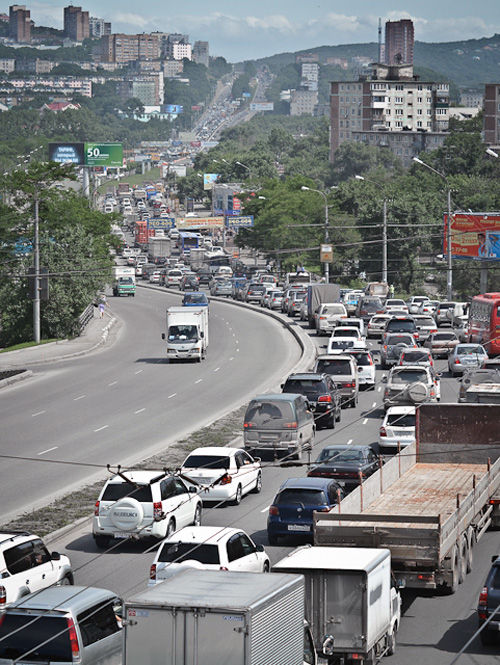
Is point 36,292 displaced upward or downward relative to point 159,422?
upward

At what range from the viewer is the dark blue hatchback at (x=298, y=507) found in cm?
2445

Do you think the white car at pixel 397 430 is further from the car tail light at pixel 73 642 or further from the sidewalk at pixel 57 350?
the sidewalk at pixel 57 350

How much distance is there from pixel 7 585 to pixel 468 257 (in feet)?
232

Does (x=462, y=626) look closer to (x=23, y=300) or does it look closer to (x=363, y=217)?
(x=23, y=300)

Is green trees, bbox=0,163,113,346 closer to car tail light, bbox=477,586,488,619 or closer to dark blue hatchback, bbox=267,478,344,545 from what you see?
dark blue hatchback, bbox=267,478,344,545

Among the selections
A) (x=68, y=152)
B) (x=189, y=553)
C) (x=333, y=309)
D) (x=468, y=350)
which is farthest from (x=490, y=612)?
(x=68, y=152)

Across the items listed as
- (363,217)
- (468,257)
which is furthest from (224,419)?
(363,217)

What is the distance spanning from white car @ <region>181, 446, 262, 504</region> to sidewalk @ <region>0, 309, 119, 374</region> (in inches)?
1281

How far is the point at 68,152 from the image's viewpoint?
599 ft

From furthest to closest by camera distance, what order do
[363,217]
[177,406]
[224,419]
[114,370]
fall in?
[363,217] < [114,370] < [177,406] < [224,419]

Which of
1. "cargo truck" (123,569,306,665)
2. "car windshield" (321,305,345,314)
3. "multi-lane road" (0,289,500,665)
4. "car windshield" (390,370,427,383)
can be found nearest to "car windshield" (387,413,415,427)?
"multi-lane road" (0,289,500,665)

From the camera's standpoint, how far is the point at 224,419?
136 ft

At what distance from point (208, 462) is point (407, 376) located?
1575cm

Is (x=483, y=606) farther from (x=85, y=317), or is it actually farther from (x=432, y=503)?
(x=85, y=317)
